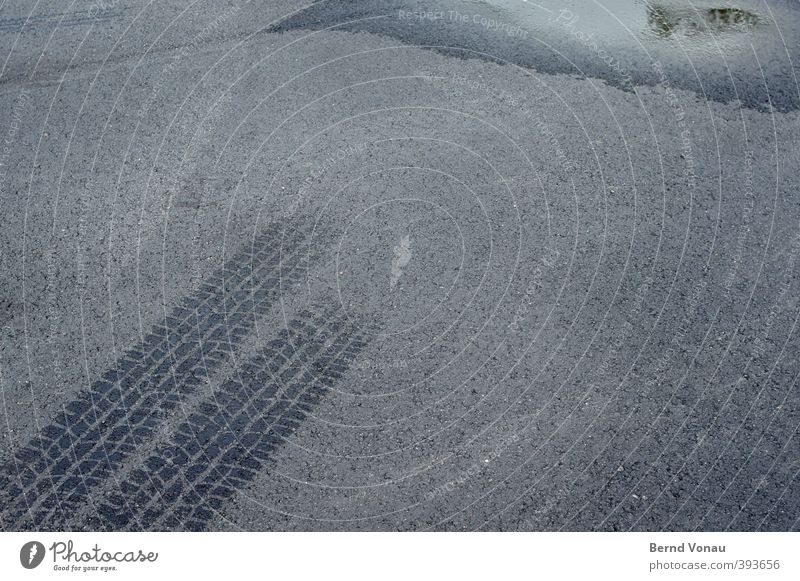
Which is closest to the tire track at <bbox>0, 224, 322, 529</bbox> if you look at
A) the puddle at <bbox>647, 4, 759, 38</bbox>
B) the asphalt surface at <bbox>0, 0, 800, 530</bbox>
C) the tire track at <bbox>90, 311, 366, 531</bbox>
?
the asphalt surface at <bbox>0, 0, 800, 530</bbox>

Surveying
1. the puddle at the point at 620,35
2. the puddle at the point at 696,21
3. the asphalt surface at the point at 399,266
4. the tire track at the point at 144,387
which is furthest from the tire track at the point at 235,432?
the puddle at the point at 696,21

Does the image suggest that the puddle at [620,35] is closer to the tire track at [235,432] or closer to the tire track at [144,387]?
the tire track at [144,387]

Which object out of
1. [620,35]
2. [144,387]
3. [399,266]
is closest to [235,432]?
[144,387]

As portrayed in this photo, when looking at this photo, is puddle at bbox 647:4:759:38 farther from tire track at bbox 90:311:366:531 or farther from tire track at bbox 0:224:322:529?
tire track at bbox 90:311:366:531

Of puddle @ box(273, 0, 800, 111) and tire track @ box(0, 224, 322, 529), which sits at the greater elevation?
puddle @ box(273, 0, 800, 111)

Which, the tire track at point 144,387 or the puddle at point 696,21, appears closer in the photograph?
the tire track at point 144,387
